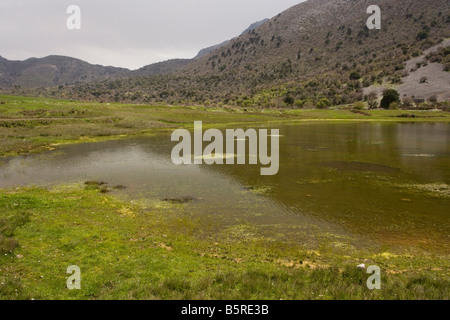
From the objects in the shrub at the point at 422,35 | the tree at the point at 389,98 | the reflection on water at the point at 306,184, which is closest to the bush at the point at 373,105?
the tree at the point at 389,98

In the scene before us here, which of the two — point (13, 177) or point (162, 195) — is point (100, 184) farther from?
point (13, 177)

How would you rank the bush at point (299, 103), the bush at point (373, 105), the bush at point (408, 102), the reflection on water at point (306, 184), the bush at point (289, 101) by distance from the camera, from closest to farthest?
the reflection on water at point (306, 184), the bush at point (408, 102), the bush at point (373, 105), the bush at point (299, 103), the bush at point (289, 101)

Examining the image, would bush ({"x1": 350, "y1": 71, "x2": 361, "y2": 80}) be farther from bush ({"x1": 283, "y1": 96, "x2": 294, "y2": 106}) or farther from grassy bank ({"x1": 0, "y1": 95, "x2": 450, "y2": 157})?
grassy bank ({"x1": 0, "y1": 95, "x2": 450, "y2": 157})

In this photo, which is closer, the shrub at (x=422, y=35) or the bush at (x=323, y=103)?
the bush at (x=323, y=103)

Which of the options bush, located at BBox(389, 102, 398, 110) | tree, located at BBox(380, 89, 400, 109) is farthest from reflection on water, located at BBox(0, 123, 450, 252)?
tree, located at BBox(380, 89, 400, 109)

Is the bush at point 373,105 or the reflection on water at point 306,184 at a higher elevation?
the bush at point 373,105

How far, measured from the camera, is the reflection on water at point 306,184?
54.9ft

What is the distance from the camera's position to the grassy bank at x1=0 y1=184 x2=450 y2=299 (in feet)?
31.6

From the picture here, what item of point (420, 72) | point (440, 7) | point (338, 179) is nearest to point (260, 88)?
point (420, 72)

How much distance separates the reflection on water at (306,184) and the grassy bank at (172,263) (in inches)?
92.6

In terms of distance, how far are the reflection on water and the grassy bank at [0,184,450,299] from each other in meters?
2.35

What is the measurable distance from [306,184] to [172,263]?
16.4 meters

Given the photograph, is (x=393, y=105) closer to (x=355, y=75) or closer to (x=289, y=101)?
(x=355, y=75)

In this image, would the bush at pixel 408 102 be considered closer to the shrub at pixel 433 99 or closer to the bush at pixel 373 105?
the shrub at pixel 433 99
